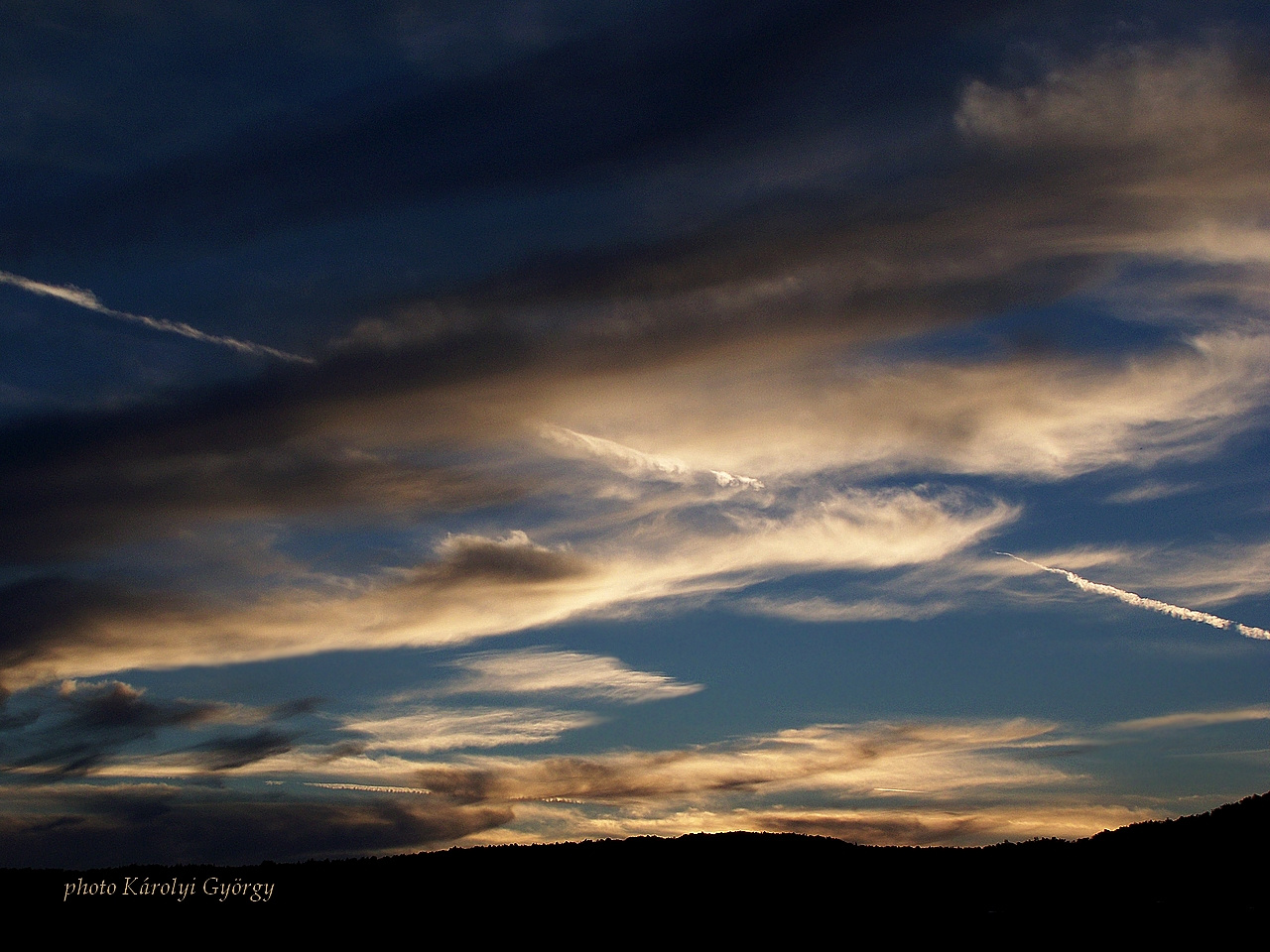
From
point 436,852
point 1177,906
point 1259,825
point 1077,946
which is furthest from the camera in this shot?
point 436,852

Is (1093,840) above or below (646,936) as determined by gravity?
above

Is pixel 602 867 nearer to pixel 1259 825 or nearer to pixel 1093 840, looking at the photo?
pixel 1093 840

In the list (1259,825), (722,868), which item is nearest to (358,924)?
(722,868)

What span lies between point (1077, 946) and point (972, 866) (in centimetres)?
1954

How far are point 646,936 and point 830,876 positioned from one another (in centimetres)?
1508

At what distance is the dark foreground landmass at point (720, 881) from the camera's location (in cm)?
6412

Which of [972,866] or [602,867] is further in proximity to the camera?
[602,867]

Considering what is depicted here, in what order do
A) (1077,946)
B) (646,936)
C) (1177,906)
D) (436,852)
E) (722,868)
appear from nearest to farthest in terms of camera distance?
(1077,946) → (1177,906) → (646,936) → (722,868) → (436,852)

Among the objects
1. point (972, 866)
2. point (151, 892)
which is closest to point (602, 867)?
point (972, 866)

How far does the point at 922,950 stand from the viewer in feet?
183

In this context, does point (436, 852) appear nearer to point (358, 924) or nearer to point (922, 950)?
point (358, 924)

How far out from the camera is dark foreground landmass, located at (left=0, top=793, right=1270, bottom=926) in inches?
2525

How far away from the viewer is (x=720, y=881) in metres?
73.1

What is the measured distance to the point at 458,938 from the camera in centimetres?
6462
